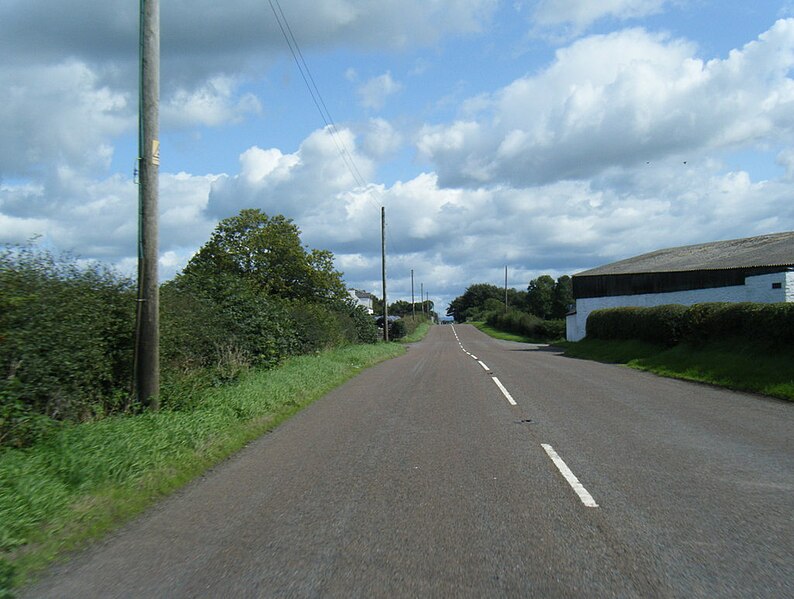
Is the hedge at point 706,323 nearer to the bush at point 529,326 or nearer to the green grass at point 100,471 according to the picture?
the green grass at point 100,471

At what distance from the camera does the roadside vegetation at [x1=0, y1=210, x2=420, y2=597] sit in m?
A: 5.86

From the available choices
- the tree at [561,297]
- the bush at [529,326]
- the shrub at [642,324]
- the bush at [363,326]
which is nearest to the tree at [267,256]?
the bush at [363,326]

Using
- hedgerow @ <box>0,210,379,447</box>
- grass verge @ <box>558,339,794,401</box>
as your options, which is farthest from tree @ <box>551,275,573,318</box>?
hedgerow @ <box>0,210,379,447</box>

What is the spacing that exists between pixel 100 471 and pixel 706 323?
2063 cm

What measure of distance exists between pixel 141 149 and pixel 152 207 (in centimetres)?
88

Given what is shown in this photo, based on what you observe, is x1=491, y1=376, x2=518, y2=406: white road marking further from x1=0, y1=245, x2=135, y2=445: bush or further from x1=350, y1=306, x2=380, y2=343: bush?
x1=350, y1=306, x2=380, y2=343: bush

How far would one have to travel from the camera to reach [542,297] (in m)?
135

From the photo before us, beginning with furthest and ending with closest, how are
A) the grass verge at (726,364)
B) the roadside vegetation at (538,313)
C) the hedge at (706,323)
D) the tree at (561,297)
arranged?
the tree at (561,297)
the roadside vegetation at (538,313)
the hedge at (706,323)
the grass verge at (726,364)

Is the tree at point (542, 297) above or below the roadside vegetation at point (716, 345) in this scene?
above

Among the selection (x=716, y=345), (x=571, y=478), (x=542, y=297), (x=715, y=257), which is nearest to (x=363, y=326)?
(x=715, y=257)

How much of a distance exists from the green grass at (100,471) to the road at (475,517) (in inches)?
11.1

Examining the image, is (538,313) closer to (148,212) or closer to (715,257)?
(715,257)

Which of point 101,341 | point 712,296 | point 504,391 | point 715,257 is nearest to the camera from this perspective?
point 101,341

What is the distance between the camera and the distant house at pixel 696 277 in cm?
3328
